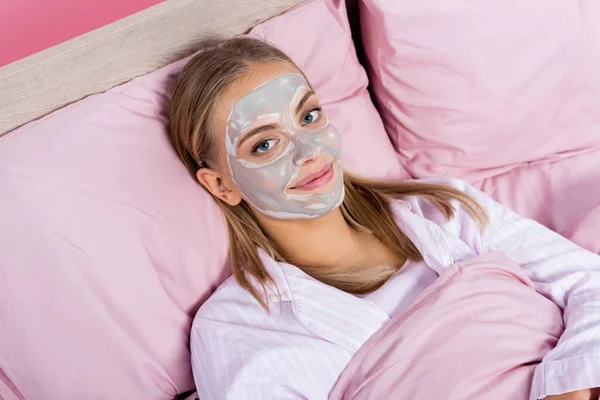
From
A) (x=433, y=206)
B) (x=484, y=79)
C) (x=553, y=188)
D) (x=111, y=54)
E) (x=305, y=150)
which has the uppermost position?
(x=111, y=54)

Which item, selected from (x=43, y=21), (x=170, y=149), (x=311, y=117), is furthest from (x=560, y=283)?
(x=43, y=21)

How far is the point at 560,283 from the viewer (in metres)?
0.96

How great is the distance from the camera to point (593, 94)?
121cm

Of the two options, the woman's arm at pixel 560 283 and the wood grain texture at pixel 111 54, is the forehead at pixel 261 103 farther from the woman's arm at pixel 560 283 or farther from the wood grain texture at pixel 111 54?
the woman's arm at pixel 560 283

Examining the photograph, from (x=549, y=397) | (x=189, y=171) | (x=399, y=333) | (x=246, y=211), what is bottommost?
(x=549, y=397)

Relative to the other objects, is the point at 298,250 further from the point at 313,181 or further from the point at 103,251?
the point at 103,251

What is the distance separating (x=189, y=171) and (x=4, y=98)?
0.30m

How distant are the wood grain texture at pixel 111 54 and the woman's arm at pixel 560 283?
1.76 feet

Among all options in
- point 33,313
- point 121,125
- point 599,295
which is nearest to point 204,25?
point 121,125

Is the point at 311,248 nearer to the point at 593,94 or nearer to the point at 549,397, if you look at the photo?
the point at 549,397

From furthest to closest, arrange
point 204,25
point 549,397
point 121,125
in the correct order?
point 204,25, point 121,125, point 549,397

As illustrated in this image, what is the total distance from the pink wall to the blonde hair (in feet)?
0.86

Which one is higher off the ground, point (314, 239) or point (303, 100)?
point (303, 100)

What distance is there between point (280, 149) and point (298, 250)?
0.20m
